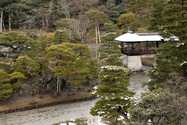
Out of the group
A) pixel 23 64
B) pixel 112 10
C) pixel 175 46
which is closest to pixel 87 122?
pixel 175 46

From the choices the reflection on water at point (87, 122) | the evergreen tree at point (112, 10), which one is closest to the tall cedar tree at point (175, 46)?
the reflection on water at point (87, 122)

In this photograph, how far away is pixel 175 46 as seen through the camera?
12695 millimetres

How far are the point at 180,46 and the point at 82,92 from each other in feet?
29.0

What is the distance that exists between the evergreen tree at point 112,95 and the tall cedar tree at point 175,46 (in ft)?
9.12

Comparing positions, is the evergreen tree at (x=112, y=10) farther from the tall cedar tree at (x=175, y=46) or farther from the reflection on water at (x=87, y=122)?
the reflection on water at (x=87, y=122)

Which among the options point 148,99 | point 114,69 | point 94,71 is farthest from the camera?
point 94,71

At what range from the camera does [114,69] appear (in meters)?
11.2

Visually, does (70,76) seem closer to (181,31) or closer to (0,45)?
(0,45)

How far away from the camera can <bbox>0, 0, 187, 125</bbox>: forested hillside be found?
813 cm

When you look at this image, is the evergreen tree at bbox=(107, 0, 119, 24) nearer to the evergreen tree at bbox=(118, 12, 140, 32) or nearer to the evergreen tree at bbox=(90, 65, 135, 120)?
the evergreen tree at bbox=(118, 12, 140, 32)

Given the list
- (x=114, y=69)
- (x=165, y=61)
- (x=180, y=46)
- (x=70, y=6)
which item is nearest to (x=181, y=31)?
(x=180, y=46)

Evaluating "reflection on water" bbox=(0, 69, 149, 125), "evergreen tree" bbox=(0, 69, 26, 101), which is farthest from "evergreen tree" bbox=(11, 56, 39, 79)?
"reflection on water" bbox=(0, 69, 149, 125)

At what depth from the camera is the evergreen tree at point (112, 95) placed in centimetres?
1078

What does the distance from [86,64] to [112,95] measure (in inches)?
311
